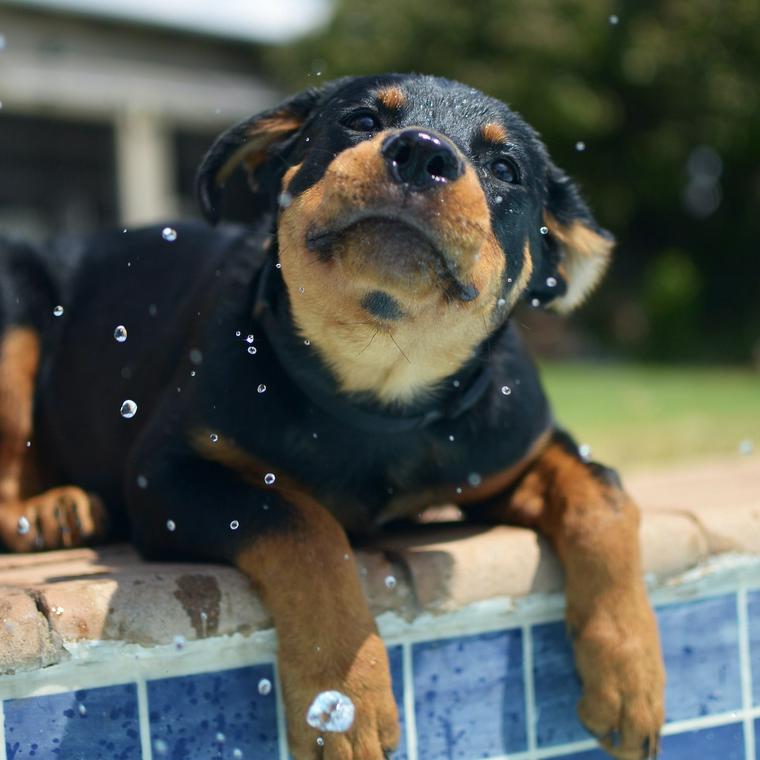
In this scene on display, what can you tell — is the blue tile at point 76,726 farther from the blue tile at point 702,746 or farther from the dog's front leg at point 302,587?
the blue tile at point 702,746

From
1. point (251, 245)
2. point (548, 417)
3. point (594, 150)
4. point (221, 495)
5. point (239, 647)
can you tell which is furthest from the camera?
point (594, 150)

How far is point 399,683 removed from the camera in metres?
2.16

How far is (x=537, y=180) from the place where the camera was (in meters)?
2.51

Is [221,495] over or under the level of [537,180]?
under

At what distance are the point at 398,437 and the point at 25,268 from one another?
1704mm

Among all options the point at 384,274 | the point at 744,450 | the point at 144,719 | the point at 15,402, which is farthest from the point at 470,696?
the point at 744,450

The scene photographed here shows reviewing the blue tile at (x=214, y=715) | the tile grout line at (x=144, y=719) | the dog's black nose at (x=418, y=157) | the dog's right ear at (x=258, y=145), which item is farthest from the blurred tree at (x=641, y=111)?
the tile grout line at (x=144, y=719)

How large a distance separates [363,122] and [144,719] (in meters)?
1.33

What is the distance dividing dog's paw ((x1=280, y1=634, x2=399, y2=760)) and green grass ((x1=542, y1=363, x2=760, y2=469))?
3038 mm

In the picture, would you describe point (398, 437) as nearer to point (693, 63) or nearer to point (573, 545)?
point (573, 545)

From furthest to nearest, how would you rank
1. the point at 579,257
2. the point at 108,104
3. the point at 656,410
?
1. the point at 108,104
2. the point at 656,410
3. the point at 579,257

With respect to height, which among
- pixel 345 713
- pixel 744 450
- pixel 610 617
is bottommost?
pixel 345 713

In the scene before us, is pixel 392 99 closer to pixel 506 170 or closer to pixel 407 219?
pixel 506 170

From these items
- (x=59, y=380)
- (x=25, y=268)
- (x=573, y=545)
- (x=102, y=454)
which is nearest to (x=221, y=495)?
(x=573, y=545)
